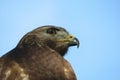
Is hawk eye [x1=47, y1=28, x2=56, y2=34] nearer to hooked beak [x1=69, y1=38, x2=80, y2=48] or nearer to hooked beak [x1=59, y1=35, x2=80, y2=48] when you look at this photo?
hooked beak [x1=59, y1=35, x2=80, y2=48]

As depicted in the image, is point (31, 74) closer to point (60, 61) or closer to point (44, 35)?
point (60, 61)

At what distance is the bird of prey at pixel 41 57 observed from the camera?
1552 cm

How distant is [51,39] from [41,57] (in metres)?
1.32

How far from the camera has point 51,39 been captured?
1734 centimetres

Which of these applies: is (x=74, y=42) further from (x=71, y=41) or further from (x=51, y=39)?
(x=51, y=39)

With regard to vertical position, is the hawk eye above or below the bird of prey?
above

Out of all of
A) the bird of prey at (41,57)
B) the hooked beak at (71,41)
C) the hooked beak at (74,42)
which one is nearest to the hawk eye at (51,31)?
the bird of prey at (41,57)

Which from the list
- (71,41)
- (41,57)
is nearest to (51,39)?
(71,41)

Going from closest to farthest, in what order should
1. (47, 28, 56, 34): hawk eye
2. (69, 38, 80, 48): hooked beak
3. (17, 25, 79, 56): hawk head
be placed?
(17, 25, 79, 56): hawk head < (69, 38, 80, 48): hooked beak < (47, 28, 56, 34): hawk eye

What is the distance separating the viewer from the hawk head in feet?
56.4

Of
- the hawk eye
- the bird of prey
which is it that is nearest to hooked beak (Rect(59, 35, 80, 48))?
the bird of prey

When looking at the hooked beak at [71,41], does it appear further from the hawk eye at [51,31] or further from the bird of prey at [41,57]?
the hawk eye at [51,31]

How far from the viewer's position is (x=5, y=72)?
1557 cm

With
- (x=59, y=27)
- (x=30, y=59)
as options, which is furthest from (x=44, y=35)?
(x=30, y=59)
